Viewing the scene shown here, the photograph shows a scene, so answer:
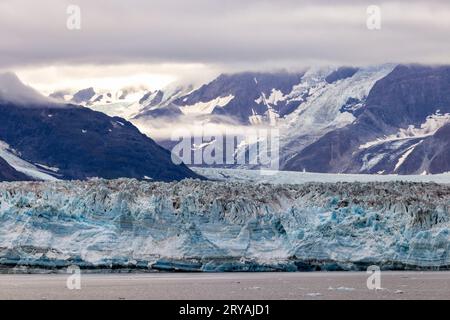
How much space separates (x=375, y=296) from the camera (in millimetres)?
84500

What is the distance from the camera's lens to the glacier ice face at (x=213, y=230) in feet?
297

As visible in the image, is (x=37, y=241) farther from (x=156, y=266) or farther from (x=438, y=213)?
(x=438, y=213)

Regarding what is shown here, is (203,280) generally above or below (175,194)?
below

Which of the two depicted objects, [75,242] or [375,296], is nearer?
[375,296]

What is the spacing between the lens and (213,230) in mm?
92312

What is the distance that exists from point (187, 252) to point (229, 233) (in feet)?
11.4

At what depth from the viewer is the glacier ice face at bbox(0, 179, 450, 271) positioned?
297ft

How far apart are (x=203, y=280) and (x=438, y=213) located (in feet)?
55.6

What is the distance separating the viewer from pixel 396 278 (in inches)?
3770

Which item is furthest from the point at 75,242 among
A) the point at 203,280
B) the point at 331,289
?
the point at 331,289
